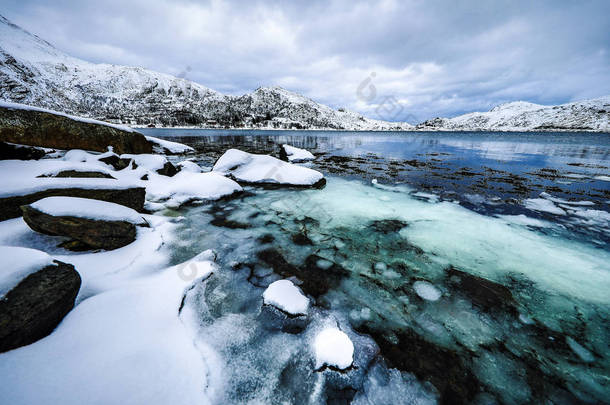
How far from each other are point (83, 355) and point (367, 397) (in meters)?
2.65

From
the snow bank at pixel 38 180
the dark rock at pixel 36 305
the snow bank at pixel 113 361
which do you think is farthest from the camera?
the snow bank at pixel 38 180

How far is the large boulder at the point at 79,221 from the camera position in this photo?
3411 mm

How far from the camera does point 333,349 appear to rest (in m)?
2.42

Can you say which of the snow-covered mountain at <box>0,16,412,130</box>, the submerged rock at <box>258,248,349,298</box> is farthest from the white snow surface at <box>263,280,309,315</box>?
the snow-covered mountain at <box>0,16,412,130</box>

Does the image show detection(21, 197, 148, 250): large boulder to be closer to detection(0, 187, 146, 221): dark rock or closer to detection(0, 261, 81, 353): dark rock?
detection(0, 187, 146, 221): dark rock

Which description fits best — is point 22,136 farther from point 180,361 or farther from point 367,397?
point 367,397

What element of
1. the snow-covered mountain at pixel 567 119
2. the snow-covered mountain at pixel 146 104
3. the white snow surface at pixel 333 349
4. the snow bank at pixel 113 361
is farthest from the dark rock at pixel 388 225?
the snow-covered mountain at pixel 567 119

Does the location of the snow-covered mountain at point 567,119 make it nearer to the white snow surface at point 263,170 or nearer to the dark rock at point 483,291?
the white snow surface at point 263,170

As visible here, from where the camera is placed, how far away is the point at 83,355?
201cm

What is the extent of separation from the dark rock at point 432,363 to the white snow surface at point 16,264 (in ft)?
11.5

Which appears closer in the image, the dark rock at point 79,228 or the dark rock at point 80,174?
the dark rock at point 79,228

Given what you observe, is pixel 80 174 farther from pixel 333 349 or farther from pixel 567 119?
pixel 567 119

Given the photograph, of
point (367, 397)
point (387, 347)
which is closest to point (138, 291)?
point (367, 397)

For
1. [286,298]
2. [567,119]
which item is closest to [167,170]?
[286,298]
